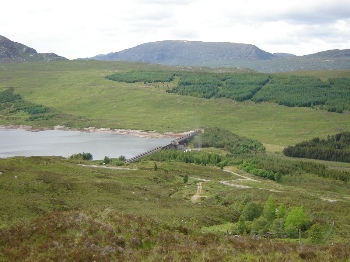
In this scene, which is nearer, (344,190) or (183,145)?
(344,190)

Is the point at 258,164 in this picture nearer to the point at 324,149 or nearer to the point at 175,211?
the point at 324,149

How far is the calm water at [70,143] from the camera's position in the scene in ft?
463

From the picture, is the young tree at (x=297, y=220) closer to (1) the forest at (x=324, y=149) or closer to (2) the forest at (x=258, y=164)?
(2) the forest at (x=258, y=164)

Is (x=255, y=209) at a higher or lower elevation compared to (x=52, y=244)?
lower

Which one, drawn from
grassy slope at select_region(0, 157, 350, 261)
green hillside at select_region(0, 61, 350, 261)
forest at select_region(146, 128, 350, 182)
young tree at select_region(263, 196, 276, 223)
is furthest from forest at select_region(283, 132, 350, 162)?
young tree at select_region(263, 196, 276, 223)

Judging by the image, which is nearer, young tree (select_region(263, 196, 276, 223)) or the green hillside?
the green hillside

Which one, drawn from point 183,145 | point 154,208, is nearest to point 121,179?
point 154,208

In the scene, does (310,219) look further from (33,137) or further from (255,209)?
(33,137)

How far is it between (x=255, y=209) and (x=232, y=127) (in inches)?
5706

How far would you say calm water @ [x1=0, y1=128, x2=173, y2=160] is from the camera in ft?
463

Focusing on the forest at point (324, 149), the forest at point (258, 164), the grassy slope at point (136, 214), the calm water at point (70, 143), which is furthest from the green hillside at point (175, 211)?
the calm water at point (70, 143)

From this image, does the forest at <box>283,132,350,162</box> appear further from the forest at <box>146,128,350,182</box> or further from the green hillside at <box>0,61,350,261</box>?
the forest at <box>146,128,350,182</box>

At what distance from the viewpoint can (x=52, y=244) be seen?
24328 millimetres

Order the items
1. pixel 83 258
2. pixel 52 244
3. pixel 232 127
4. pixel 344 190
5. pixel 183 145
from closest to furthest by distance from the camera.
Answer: pixel 83 258, pixel 52 244, pixel 344 190, pixel 183 145, pixel 232 127
